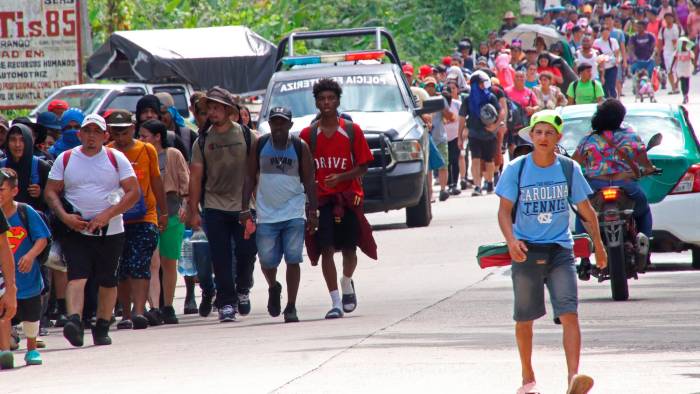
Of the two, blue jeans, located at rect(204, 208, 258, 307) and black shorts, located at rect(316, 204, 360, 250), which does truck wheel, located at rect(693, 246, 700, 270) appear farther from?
blue jeans, located at rect(204, 208, 258, 307)

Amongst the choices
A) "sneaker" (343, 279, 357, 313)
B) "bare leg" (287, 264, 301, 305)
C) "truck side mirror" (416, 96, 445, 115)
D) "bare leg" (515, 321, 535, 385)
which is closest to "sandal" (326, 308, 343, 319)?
"sneaker" (343, 279, 357, 313)

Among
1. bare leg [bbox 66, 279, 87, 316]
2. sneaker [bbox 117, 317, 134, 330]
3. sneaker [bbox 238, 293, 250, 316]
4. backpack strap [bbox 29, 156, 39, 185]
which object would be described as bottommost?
sneaker [bbox 117, 317, 134, 330]

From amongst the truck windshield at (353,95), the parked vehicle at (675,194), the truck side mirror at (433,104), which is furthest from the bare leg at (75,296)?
the truck side mirror at (433,104)

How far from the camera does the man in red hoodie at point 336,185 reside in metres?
13.3

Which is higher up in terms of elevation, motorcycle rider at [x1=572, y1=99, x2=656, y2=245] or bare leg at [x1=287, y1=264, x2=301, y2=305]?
motorcycle rider at [x1=572, y1=99, x2=656, y2=245]

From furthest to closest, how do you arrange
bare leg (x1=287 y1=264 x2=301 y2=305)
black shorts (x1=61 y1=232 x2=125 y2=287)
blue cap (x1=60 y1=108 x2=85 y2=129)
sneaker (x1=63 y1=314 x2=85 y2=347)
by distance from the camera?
1. blue cap (x1=60 y1=108 x2=85 y2=129)
2. bare leg (x1=287 y1=264 x2=301 y2=305)
3. black shorts (x1=61 y1=232 x2=125 y2=287)
4. sneaker (x1=63 y1=314 x2=85 y2=347)

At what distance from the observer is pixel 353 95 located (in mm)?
20750

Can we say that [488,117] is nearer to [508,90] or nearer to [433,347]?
[508,90]

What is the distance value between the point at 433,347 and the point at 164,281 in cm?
366

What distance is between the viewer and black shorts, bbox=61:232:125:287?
12328 mm

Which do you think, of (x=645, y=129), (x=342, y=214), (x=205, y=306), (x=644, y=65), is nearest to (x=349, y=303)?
(x=342, y=214)

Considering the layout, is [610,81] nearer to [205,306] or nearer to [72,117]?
[205,306]

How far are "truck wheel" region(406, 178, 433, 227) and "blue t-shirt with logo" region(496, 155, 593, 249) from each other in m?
12.0

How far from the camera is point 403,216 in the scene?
944 inches
